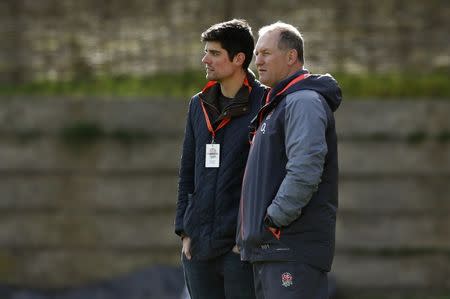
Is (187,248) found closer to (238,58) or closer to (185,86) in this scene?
(238,58)

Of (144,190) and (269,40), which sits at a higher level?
(269,40)

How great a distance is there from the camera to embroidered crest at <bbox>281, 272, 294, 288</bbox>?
4043mm

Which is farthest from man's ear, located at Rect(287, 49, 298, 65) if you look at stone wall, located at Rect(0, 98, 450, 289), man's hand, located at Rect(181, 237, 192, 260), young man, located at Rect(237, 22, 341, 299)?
stone wall, located at Rect(0, 98, 450, 289)

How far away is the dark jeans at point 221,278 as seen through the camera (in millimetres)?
4430

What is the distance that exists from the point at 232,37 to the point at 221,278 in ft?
3.53

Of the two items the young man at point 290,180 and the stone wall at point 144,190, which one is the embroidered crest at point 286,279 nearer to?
the young man at point 290,180

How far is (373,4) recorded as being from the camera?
340 inches

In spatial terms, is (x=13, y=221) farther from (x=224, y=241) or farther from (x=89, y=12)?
(x=224, y=241)

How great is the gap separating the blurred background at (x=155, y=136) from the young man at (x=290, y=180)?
12.6ft

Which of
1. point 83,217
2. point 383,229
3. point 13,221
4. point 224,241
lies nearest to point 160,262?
point 83,217

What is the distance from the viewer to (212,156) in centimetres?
454

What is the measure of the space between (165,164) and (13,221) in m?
1.34

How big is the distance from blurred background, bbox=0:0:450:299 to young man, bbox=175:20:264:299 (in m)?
3.38

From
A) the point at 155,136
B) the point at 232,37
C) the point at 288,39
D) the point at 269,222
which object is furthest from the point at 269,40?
the point at 155,136
